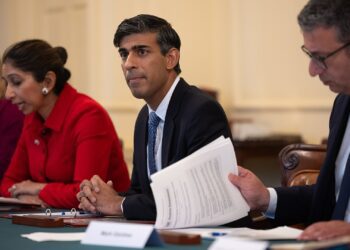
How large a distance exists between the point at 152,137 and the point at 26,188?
2.75ft

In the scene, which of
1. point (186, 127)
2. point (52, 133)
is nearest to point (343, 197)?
point (186, 127)

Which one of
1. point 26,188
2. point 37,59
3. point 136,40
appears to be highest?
point 136,40

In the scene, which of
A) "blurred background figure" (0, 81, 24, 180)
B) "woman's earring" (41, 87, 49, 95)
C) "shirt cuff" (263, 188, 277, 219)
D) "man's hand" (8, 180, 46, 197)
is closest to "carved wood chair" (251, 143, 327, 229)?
"shirt cuff" (263, 188, 277, 219)

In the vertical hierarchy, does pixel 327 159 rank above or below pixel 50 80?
below

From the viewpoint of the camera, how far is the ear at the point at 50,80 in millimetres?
3883

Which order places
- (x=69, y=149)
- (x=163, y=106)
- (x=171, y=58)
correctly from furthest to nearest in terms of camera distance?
(x=69, y=149), (x=171, y=58), (x=163, y=106)

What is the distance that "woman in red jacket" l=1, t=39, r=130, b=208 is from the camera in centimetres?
358

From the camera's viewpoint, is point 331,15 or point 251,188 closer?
point 331,15

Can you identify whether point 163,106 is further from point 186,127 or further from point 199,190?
point 199,190

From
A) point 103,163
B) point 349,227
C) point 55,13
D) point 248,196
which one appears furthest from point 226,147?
point 55,13

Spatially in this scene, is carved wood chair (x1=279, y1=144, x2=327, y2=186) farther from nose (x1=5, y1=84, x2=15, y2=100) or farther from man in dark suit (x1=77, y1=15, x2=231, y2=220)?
nose (x1=5, y1=84, x2=15, y2=100)

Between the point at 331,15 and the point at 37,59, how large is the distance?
1.99 meters

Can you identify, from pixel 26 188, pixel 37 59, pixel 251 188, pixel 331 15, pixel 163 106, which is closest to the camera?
pixel 331 15

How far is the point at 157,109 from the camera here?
3033 mm
